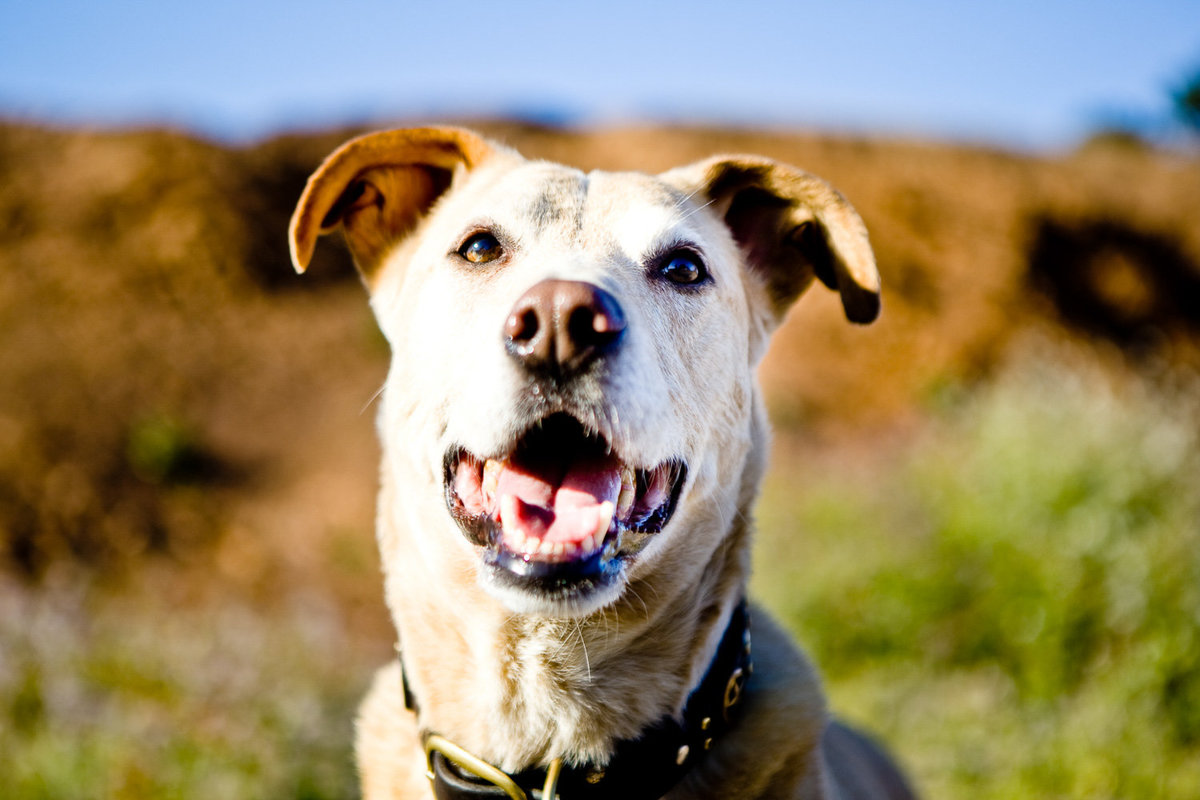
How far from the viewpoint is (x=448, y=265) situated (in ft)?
7.16

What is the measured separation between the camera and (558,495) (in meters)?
1.77

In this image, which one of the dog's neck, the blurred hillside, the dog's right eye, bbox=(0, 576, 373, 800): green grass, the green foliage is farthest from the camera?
the green foliage

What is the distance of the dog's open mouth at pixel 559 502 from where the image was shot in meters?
1.71

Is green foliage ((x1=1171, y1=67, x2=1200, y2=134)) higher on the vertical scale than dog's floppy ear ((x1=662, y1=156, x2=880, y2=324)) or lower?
higher

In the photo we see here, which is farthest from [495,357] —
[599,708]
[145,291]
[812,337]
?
[145,291]

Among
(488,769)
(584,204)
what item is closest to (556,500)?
(488,769)

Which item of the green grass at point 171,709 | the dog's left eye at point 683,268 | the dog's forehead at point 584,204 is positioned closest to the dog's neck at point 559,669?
the dog's left eye at point 683,268

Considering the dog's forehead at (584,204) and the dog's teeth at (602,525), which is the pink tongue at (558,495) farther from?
the dog's forehead at (584,204)

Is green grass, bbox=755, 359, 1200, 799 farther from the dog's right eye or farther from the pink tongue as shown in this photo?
the dog's right eye

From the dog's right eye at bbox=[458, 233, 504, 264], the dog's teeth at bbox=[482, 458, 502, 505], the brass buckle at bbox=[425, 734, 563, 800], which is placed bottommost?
the brass buckle at bbox=[425, 734, 563, 800]

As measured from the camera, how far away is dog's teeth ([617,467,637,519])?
1805mm

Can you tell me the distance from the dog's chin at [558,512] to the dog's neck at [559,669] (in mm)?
172

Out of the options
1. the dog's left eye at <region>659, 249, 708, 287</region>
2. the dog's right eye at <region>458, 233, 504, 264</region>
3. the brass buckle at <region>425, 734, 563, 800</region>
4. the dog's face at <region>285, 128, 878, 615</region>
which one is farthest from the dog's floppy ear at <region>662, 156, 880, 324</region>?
the brass buckle at <region>425, 734, 563, 800</region>

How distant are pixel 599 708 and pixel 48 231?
15200mm
